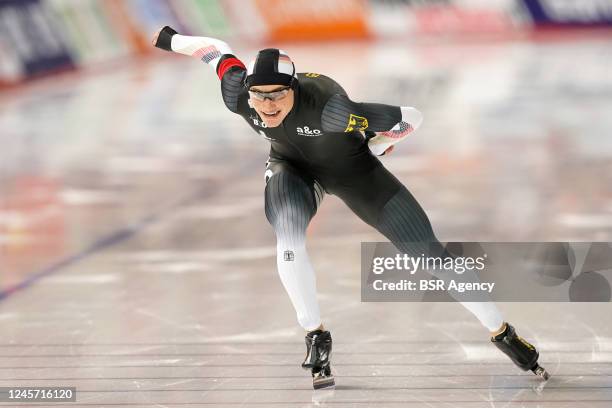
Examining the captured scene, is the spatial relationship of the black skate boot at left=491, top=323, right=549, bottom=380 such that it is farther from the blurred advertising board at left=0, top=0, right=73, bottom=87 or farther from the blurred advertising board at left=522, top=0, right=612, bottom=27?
the blurred advertising board at left=522, top=0, right=612, bottom=27

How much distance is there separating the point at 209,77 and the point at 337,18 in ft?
26.9

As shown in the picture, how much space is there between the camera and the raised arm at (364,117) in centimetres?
363

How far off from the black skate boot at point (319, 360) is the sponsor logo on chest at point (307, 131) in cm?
78

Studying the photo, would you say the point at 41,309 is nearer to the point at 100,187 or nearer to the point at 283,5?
the point at 100,187

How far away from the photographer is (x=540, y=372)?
3.81 m

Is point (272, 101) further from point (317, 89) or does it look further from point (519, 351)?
point (519, 351)

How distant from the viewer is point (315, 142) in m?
3.80

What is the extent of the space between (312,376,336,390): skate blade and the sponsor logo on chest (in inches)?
37.5

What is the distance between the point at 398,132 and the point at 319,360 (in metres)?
0.95

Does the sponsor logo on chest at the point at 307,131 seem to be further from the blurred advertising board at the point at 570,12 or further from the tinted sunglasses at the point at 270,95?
the blurred advertising board at the point at 570,12

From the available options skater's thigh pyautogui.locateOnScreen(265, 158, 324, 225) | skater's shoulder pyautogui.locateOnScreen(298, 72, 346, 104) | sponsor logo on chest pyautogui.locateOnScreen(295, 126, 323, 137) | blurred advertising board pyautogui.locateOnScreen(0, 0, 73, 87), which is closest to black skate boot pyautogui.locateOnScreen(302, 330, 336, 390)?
skater's thigh pyautogui.locateOnScreen(265, 158, 324, 225)

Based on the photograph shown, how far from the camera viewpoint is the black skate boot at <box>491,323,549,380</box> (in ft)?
12.4

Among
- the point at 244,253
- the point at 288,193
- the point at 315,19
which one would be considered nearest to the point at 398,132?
the point at 288,193

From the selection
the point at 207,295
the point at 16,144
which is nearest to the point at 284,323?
the point at 207,295
